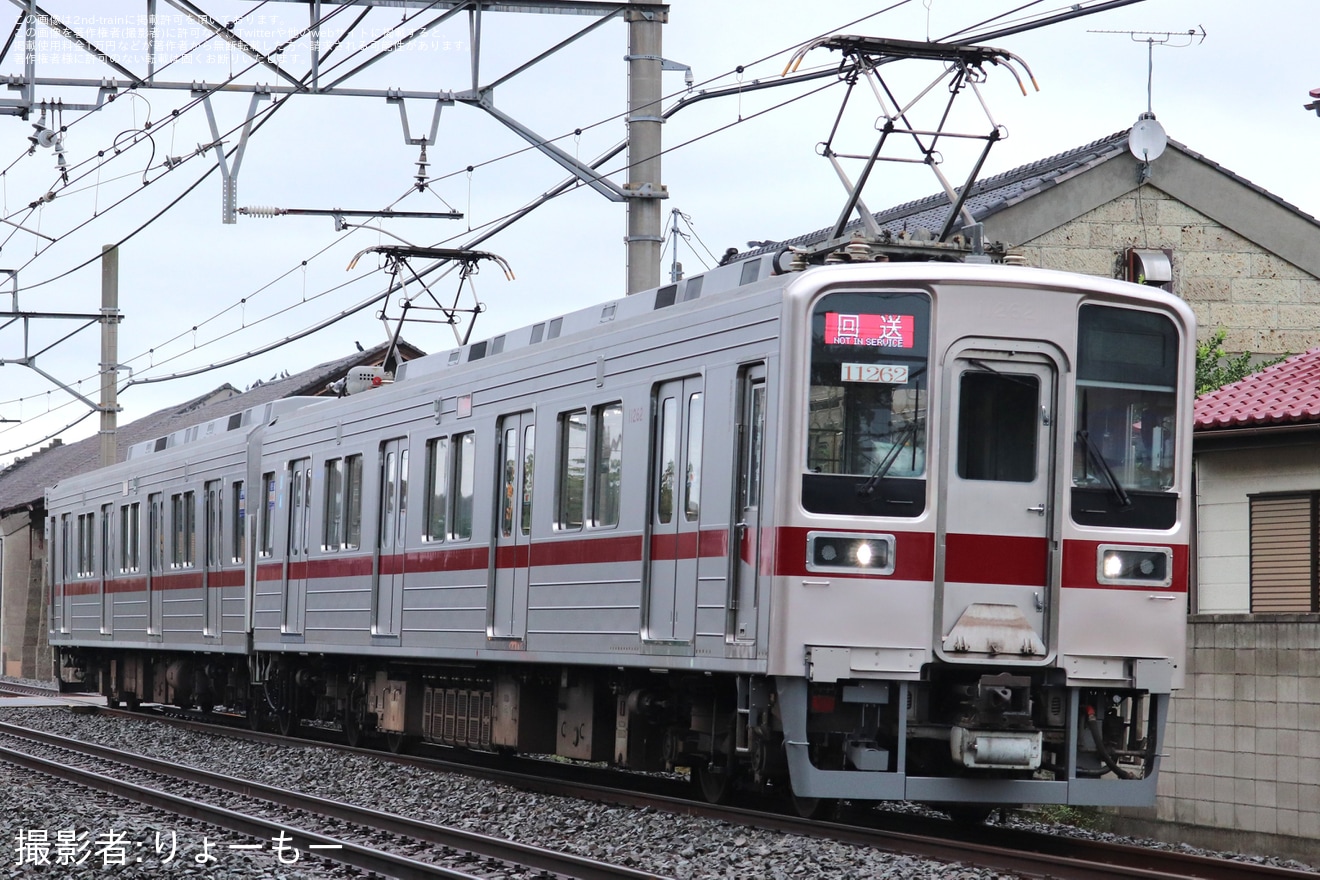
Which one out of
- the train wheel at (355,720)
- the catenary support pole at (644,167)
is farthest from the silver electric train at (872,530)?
the train wheel at (355,720)

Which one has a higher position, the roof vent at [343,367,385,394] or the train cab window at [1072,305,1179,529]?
the roof vent at [343,367,385,394]

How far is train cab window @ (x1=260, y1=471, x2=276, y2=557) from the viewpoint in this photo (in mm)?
18156

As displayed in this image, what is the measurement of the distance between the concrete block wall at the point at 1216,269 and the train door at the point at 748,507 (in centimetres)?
1173

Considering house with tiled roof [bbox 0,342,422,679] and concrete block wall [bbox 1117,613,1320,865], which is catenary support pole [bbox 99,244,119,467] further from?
concrete block wall [bbox 1117,613,1320,865]

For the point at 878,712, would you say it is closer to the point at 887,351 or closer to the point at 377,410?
the point at 887,351

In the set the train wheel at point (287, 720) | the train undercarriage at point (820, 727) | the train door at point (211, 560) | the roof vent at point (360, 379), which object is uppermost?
the roof vent at point (360, 379)

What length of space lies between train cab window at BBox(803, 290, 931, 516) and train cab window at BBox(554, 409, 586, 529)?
275 centimetres

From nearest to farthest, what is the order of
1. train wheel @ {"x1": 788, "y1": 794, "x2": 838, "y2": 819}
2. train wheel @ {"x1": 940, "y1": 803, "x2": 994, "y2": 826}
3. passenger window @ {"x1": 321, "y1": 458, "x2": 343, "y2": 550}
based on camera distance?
train wheel @ {"x1": 788, "y1": 794, "x2": 838, "y2": 819}
train wheel @ {"x1": 940, "y1": 803, "x2": 994, "y2": 826}
passenger window @ {"x1": 321, "y1": 458, "x2": 343, "y2": 550}

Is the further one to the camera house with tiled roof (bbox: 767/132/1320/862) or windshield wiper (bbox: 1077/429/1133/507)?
house with tiled roof (bbox: 767/132/1320/862)

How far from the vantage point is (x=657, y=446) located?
1106cm

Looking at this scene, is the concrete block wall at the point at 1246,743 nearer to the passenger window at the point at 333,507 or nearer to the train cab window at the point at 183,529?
the passenger window at the point at 333,507

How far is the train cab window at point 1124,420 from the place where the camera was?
9875 mm

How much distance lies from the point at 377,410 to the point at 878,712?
281 inches

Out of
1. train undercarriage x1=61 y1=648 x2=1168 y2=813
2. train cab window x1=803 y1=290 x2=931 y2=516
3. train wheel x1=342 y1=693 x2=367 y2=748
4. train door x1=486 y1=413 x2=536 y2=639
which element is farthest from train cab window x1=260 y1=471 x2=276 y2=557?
train cab window x1=803 y1=290 x2=931 y2=516
